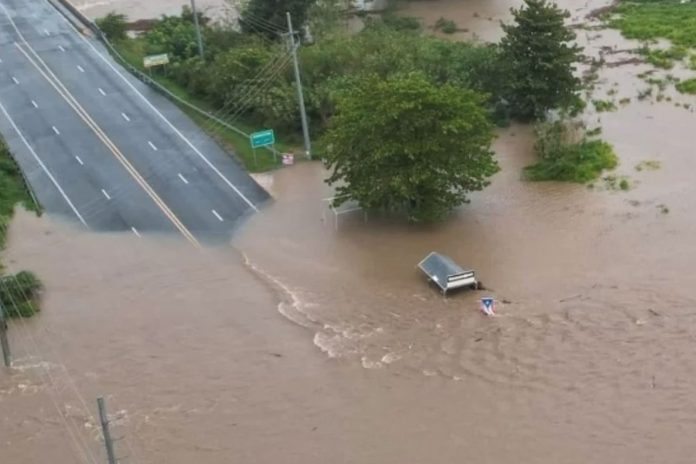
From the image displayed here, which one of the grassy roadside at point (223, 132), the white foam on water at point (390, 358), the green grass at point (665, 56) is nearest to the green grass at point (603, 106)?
the green grass at point (665, 56)

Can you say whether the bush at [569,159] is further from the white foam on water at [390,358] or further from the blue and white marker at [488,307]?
the white foam on water at [390,358]

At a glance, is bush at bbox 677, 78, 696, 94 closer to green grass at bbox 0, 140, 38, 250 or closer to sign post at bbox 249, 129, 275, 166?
sign post at bbox 249, 129, 275, 166

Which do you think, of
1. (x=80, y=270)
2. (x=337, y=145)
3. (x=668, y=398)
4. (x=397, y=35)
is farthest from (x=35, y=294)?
(x=397, y=35)

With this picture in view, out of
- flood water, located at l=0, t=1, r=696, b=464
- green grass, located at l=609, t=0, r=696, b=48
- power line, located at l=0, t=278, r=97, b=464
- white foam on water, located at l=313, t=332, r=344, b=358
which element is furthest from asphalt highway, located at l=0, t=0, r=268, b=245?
green grass, located at l=609, t=0, r=696, b=48

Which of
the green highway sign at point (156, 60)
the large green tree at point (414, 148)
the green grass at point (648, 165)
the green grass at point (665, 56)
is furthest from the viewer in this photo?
the green highway sign at point (156, 60)

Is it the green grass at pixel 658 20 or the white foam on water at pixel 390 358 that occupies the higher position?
the green grass at pixel 658 20

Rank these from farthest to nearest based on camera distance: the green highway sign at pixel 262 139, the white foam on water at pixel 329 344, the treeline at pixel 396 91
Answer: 1. the green highway sign at pixel 262 139
2. the treeline at pixel 396 91
3. the white foam on water at pixel 329 344
